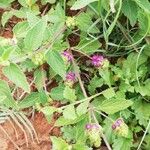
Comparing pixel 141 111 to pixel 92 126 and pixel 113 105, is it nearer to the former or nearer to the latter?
pixel 113 105

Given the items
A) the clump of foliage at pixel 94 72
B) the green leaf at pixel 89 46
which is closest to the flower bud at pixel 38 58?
the clump of foliage at pixel 94 72

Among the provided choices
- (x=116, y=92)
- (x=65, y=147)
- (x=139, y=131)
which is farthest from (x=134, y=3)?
(x=65, y=147)

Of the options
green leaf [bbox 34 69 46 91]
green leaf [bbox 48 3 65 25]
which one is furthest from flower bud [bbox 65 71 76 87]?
green leaf [bbox 48 3 65 25]

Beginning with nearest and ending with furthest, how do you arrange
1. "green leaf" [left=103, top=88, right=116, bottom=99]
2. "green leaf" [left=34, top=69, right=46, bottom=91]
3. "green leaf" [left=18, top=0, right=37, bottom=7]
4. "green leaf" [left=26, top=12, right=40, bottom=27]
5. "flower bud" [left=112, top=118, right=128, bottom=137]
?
"green leaf" [left=26, top=12, right=40, bottom=27] < "flower bud" [left=112, top=118, right=128, bottom=137] < "green leaf" [left=103, top=88, right=116, bottom=99] < "green leaf" [left=34, top=69, right=46, bottom=91] < "green leaf" [left=18, top=0, right=37, bottom=7]

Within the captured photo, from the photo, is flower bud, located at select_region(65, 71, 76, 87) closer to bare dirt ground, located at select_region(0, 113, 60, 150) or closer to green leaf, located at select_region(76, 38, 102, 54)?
green leaf, located at select_region(76, 38, 102, 54)

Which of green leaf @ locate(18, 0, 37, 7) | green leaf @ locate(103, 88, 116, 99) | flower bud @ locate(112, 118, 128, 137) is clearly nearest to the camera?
flower bud @ locate(112, 118, 128, 137)

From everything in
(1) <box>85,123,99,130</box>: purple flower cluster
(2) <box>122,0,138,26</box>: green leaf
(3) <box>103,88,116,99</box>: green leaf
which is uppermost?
(2) <box>122,0,138,26</box>: green leaf

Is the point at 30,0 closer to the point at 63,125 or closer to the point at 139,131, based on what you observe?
the point at 63,125
